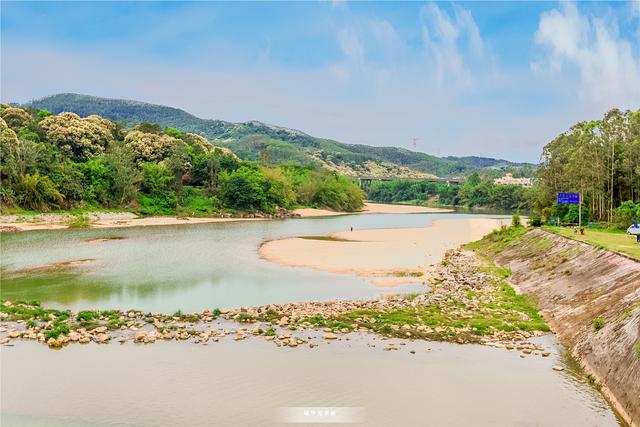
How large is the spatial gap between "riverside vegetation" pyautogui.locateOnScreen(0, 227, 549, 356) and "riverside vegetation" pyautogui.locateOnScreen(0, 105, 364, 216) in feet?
188

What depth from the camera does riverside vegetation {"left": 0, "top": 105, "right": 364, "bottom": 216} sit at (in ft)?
247

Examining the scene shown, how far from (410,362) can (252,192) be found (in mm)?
88574

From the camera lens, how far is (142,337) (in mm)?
20766

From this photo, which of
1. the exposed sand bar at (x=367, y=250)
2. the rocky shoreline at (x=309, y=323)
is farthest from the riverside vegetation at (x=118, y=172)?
the rocky shoreline at (x=309, y=323)

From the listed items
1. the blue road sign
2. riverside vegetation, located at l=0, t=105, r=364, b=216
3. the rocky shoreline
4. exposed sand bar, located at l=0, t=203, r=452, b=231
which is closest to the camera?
the rocky shoreline

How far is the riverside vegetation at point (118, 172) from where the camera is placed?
75.3 m

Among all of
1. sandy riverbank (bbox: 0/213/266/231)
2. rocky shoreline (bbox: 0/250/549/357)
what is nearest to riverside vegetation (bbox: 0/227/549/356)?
rocky shoreline (bbox: 0/250/549/357)

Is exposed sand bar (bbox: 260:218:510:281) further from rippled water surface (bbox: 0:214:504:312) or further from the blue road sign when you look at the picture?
the blue road sign

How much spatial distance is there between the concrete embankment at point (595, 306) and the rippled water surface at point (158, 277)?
8318mm

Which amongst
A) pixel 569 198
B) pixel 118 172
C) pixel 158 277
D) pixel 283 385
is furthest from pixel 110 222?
pixel 283 385

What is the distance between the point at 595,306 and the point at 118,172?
82.9 metres

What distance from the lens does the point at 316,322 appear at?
23031mm

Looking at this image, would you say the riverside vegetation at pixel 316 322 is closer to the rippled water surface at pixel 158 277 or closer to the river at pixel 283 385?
the river at pixel 283 385

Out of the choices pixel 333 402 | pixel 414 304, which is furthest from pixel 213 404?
pixel 414 304
